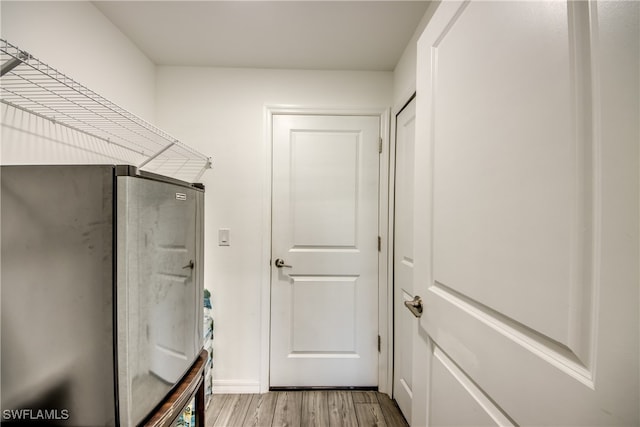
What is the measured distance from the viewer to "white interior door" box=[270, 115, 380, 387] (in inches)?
74.1

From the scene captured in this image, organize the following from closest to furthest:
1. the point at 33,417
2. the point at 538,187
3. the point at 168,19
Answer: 1. the point at 538,187
2. the point at 33,417
3. the point at 168,19

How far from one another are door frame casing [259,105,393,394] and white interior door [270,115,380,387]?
1.4 inches

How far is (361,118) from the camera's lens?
190cm

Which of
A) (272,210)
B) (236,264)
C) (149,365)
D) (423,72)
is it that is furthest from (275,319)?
(423,72)

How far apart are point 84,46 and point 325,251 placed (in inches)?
67.2

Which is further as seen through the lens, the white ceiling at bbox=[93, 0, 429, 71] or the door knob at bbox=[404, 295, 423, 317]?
the white ceiling at bbox=[93, 0, 429, 71]

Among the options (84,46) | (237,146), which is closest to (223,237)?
(237,146)

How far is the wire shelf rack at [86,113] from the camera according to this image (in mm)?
823

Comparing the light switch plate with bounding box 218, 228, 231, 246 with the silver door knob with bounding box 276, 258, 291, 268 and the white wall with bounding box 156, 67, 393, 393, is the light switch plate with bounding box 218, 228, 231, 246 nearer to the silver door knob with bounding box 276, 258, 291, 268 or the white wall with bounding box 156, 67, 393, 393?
the white wall with bounding box 156, 67, 393, 393

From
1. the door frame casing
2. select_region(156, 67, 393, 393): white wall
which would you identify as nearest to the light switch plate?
select_region(156, 67, 393, 393): white wall

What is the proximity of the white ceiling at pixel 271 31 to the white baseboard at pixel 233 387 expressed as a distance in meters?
2.21

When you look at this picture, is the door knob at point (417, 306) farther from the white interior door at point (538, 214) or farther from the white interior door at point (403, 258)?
the white interior door at point (403, 258)

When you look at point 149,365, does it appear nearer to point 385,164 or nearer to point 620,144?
point 620,144

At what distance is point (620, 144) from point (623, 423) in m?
0.37
